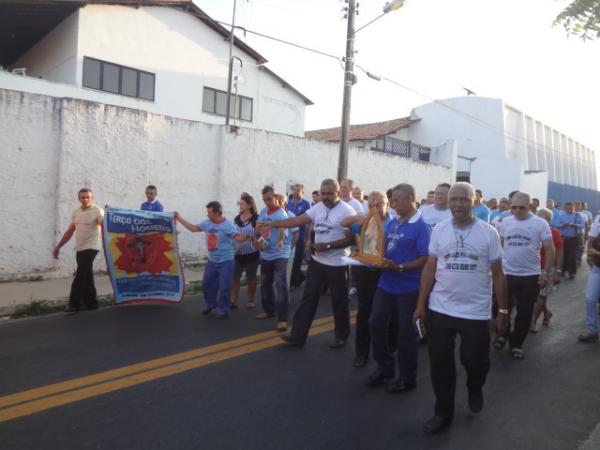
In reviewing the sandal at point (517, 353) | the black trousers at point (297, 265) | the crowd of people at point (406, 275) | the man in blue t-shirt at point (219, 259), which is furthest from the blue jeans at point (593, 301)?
the black trousers at point (297, 265)

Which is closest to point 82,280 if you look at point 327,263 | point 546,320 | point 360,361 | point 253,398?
point 327,263

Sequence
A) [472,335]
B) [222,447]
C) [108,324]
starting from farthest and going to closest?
[108,324], [472,335], [222,447]

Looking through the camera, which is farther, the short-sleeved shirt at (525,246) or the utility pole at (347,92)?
the utility pole at (347,92)

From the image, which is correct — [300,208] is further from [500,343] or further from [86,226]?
[500,343]

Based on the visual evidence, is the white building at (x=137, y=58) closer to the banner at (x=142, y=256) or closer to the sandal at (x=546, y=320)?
the banner at (x=142, y=256)

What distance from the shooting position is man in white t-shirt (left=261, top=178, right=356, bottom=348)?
5.37 metres

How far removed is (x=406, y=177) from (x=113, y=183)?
1111cm

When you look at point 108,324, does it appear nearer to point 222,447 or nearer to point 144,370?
point 144,370

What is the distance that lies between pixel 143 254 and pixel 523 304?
17.0 feet

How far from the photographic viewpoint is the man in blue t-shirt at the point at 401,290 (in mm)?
4246

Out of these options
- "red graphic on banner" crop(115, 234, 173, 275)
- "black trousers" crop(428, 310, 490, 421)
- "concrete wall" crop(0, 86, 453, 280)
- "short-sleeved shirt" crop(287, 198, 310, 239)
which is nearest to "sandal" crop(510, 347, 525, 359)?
"black trousers" crop(428, 310, 490, 421)

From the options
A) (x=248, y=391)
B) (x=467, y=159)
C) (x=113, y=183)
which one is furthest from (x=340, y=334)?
(x=467, y=159)

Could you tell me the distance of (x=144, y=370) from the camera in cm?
466

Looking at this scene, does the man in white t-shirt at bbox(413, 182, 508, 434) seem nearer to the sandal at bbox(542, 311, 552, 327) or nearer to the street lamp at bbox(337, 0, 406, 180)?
the sandal at bbox(542, 311, 552, 327)
